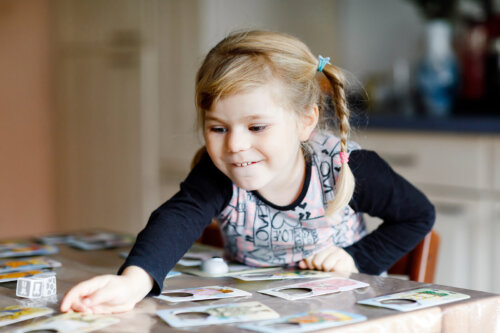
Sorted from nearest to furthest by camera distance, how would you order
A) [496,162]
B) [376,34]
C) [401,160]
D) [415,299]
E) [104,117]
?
[415,299] < [496,162] < [401,160] < [376,34] < [104,117]

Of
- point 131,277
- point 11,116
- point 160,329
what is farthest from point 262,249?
point 11,116

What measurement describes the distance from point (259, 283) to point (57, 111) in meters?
2.74

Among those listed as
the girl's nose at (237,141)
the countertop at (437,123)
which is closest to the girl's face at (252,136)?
the girl's nose at (237,141)

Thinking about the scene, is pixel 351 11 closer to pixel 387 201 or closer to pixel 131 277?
pixel 387 201

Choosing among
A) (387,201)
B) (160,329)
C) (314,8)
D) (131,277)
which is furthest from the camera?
(314,8)

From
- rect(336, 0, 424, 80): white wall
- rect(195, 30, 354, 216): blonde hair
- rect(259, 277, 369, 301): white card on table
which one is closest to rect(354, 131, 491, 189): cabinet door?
rect(336, 0, 424, 80): white wall

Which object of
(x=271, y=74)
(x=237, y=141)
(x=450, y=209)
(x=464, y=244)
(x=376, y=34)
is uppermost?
(x=376, y=34)

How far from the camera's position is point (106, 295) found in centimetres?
80

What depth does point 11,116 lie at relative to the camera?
3586 millimetres

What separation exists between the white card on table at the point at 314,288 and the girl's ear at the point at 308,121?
0.95 feet

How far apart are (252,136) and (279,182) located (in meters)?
0.16

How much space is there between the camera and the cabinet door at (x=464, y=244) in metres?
2.13

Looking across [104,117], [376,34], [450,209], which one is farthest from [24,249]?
[376,34]

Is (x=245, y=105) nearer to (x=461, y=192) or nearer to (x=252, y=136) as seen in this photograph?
(x=252, y=136)
